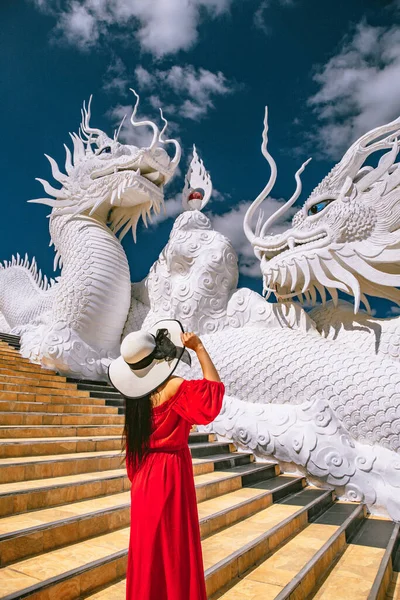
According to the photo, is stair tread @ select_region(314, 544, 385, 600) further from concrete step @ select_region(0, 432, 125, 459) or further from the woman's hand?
concrete step @ select_region(0, 432, 125, 459)

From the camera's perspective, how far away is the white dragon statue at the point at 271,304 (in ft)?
11.5

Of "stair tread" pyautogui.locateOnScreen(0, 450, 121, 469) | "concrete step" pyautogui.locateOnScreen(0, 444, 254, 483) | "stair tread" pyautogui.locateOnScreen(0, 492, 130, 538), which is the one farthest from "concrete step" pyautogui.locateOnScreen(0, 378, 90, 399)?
"stair tread" pyautogui.locateOnScreen(0, 492, 130, 538)

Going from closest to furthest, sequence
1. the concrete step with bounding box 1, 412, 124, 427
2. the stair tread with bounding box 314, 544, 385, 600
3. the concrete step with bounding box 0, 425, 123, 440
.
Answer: the stair tread with bounding box 314, 544, 385, 600 < the concrete step with bounding box 0, 425, 123, 440 < the concrete step with bounding box 1, 412, 124, 427

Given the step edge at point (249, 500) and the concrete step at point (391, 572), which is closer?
the concrete step at point (391, 572)

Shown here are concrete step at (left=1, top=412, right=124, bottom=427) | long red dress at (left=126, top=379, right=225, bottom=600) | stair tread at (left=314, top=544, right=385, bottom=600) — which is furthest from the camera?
concrete step at (left=1, top=412, right=124, bottom=427)

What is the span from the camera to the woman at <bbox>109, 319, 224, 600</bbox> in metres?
1.21

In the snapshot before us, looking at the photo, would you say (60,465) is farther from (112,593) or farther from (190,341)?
(190,341)

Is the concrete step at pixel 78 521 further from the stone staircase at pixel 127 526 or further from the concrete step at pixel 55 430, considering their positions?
the concrete step at pixel 55 430

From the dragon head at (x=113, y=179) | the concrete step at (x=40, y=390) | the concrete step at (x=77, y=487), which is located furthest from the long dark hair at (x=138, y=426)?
the dragon head at (x=113, y=179)

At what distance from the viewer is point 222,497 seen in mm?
2834

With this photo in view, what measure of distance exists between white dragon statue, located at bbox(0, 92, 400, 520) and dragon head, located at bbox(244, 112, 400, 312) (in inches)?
0.5

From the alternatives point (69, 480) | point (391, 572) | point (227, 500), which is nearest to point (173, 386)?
point (69, 480)

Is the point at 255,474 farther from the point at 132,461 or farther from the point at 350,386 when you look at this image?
the point at 132,461

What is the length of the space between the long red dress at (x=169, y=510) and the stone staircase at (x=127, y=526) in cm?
45
